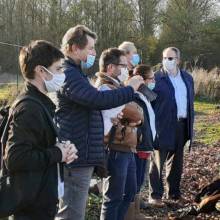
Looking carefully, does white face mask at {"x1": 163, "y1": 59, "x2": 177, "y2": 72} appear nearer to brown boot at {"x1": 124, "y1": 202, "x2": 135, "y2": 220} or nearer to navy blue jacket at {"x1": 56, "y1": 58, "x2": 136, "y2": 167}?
brown boot at {"x1": 124, "y1": 202, "x2": 135, "y2": 220}

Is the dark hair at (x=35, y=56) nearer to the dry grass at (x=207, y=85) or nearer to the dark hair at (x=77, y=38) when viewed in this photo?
the dark hair at (x=77, y=38)

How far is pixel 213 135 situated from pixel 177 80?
7228mm

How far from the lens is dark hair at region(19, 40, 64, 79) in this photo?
3451 mm

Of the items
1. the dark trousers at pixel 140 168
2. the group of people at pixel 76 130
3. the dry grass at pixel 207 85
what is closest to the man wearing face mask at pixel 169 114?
the group of people at pixel 76 130

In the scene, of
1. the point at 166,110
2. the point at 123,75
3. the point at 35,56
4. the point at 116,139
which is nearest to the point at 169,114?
the point at 166,110

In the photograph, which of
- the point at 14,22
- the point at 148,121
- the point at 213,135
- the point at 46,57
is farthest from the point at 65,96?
the point at 14,22

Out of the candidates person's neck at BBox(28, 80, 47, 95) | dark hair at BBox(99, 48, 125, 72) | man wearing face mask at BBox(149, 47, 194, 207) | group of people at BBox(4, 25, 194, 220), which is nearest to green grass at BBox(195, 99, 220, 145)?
man wearing face mask at BBox(149, 47, 194, 207)

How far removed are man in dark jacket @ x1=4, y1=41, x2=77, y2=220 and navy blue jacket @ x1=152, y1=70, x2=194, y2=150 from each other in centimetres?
365

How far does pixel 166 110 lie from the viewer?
7102 mm

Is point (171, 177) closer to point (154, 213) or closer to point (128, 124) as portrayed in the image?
point (154, 213)

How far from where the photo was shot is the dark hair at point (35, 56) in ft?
11.3

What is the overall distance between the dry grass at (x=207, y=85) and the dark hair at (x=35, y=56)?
22.6 meters

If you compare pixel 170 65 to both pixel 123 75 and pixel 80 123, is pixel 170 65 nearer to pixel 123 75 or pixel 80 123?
pixel 123 75

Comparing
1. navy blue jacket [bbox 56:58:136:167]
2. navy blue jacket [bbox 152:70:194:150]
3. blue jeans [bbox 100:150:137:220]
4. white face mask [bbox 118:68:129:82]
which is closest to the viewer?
navy blue jacket [bbox 56:58:136:167]
